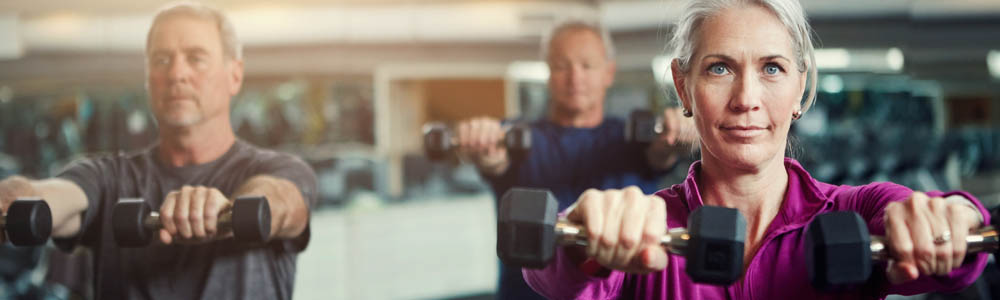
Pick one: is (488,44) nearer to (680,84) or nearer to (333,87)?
(333,87)

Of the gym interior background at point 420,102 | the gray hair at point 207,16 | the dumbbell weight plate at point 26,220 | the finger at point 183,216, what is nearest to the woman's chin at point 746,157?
the finger at point 183,216

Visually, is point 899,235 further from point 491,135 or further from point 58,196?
point 58,196

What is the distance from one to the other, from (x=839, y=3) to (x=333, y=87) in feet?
11.9

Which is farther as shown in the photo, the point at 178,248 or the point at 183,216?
the point at 178,248

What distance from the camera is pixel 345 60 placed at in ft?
16.9

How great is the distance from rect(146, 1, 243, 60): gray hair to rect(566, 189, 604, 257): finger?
2.65 feet

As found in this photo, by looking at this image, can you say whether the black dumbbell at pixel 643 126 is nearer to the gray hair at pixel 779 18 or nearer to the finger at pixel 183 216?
the gray hair at pixel 779 18

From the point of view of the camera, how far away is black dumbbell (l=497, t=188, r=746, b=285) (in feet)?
2.50

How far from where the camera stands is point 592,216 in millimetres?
788

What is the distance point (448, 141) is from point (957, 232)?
1.22m

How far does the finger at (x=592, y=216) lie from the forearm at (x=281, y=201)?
0.65 meters

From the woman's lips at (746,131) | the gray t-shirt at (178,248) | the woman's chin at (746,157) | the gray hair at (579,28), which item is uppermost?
the gray hair at (579,28)

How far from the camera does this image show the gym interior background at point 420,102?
332 centimetres

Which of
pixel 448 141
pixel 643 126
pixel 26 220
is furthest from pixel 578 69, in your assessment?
pixel 26 220
